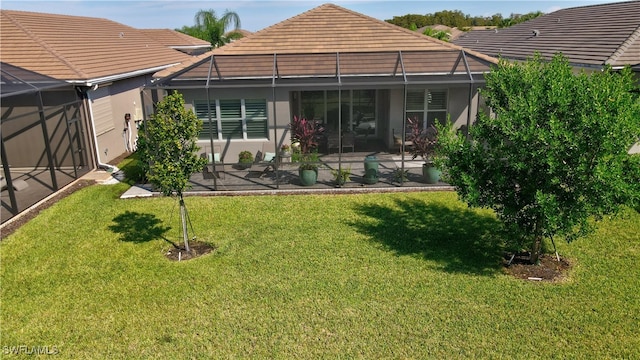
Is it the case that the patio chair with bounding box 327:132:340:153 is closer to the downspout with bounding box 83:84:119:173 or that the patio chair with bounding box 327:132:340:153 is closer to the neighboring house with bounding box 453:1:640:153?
the downspout with bounding box 83:84:119:173

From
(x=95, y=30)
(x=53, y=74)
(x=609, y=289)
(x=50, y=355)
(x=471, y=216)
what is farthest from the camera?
(x=95, y=30)

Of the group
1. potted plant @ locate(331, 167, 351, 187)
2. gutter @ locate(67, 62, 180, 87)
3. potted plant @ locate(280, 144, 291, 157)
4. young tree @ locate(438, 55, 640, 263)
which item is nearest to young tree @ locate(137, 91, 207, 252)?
young tree @ locate(438, 55, 640, 263)

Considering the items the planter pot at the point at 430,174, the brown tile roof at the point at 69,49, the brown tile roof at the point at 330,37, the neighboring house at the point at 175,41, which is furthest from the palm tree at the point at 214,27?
the planter pot at the point at 430,174

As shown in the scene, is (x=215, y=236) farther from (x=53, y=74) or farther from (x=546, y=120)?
(x=53, y=74)

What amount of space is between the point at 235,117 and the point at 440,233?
8.51m

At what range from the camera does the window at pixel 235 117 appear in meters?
15.4

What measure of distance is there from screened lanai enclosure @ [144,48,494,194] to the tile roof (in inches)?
198

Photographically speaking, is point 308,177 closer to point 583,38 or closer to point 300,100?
point 300,100

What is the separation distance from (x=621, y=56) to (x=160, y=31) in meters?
33.3

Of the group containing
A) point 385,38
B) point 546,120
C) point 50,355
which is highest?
point 385,38

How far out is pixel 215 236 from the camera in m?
10.2

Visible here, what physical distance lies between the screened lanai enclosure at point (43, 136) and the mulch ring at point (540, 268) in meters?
12.7

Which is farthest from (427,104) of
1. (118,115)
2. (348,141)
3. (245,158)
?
(118,115)

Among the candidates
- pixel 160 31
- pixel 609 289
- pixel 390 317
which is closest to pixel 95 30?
pixel 160 31
